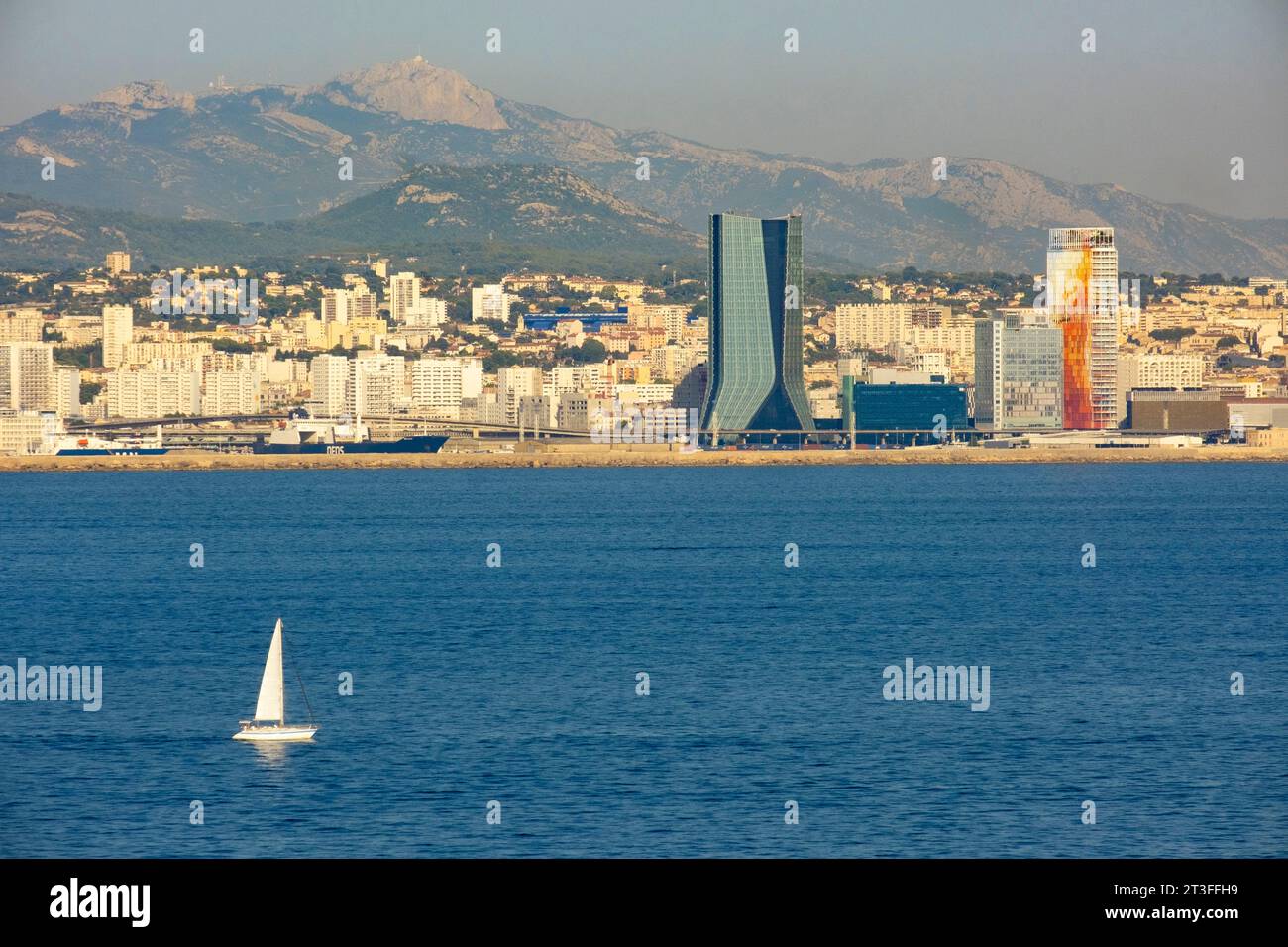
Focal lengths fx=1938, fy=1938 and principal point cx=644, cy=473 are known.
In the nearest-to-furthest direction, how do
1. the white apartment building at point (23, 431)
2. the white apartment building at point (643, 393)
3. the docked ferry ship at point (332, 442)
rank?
the white apartment building at point (23, 431)
the docked ferry ship at point (332, 442)
the white apartment building at point (643, 393)

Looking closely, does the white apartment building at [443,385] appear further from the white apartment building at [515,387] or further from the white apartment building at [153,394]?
the white apartment building at [153,394]

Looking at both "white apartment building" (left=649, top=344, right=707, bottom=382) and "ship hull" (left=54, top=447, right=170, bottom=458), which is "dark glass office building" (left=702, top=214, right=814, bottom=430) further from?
"ship hull" (left=54, top=447, right=170, bottom=458)

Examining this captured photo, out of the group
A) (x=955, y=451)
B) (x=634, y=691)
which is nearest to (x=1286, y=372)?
(x=955, y=451)

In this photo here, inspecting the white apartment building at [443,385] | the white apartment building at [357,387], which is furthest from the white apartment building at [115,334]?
the white apartment building at [443,385]

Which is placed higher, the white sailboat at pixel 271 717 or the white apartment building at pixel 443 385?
the white apartment building at pixel 443 385

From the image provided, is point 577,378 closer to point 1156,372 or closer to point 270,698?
point 1156,372
